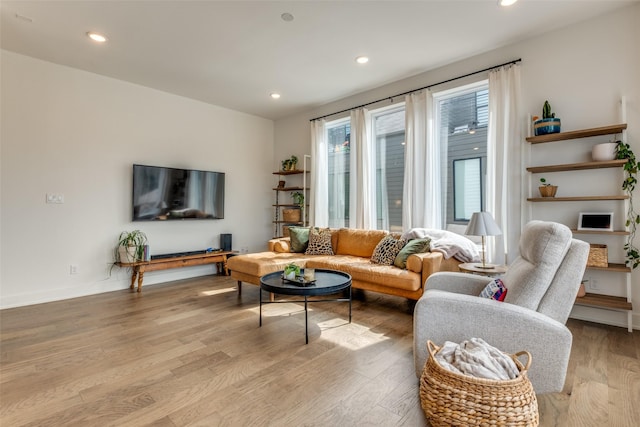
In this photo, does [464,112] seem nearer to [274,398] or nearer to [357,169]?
[357,169]

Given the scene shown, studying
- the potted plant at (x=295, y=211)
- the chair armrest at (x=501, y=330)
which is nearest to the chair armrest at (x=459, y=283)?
the chair armrest at (x=501, y=330)

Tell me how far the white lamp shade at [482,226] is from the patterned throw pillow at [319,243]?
6.72ft

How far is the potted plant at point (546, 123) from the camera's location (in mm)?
3113

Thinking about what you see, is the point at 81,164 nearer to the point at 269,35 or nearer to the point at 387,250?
the point at 269,35

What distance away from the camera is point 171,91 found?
4852mm

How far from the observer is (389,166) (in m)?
4.69

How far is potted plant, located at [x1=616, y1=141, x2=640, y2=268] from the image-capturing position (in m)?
2.76

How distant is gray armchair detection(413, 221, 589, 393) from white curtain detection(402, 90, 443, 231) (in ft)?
7.33

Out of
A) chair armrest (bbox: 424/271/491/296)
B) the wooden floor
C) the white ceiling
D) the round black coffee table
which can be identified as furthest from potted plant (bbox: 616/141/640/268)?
the round black coffee table

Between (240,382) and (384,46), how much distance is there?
351 centimetres

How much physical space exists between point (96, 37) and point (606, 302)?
5521 millimetres

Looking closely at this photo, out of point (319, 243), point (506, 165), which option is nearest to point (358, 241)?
point (319, 243)

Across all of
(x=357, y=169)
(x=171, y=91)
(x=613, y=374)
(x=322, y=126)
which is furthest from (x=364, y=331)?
(x=171, y=91)

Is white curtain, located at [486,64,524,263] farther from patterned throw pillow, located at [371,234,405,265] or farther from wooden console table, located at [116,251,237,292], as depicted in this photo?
wooden console table, located at [116,251,237,292]
